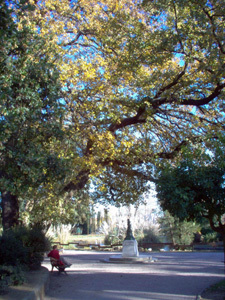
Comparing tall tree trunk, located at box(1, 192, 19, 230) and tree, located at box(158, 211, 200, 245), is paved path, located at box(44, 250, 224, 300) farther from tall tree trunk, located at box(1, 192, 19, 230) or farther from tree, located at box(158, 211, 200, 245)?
tree, located at box(158, 211, 200, 245)

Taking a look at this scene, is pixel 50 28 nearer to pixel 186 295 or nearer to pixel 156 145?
pixel 156 145

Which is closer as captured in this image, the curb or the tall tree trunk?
the curb

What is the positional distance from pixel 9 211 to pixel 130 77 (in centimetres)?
701

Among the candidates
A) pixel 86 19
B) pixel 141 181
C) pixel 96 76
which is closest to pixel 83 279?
pixel 141 181

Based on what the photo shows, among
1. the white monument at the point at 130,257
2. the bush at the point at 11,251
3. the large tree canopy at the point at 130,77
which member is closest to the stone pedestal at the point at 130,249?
the white monument at the point at 130,257

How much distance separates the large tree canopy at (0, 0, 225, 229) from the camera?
10.4 m

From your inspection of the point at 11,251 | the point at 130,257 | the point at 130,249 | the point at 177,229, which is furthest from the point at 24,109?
the point at 177,229

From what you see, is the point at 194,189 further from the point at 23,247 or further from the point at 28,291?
the point at 23,247

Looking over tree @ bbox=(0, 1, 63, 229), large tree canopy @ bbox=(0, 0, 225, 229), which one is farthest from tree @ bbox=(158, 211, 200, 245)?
tree @ bbox=(0, 1, 63, 229)

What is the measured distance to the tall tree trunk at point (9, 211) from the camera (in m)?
12.5

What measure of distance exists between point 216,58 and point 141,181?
6502mm

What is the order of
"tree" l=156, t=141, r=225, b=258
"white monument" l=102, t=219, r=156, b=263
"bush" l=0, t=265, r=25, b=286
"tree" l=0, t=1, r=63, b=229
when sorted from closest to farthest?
1. "tree" l=0, t=1, r=63, b=229
2. "tree" l=156, t=141, r=225, b=258
3. "bush" l=0, t=265, r=25, b=286
4. "white monument" l=102, t=219, r=156, b=263

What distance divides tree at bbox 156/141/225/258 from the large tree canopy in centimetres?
297

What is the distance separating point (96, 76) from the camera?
39.8ft
